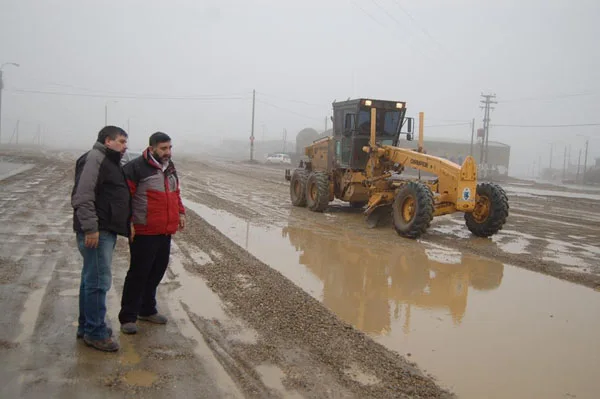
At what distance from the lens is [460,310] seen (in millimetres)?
5590

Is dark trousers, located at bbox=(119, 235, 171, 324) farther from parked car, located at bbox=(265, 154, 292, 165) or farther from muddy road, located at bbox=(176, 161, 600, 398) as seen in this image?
parked car, located at bbox=(265, 154, 292, 165)

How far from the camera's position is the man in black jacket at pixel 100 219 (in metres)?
3.97

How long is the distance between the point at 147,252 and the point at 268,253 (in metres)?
3.61

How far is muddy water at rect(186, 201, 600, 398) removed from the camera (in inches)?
158

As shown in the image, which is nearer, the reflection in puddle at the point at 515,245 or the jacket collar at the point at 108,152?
the jacket collar at the point at 108,152

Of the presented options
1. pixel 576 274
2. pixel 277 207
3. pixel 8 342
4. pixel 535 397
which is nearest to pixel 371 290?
pixel 535 397

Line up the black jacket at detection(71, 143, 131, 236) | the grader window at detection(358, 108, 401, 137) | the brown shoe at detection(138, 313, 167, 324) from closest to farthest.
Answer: the black jacket at detection(71, 143, 131, 236) < the brown shoe at detection(138, 313, 167, 324) < the grader window at detection(358, 108, 401, 137)

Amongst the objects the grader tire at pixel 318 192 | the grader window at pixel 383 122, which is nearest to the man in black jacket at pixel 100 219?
the grader window at pixel 383 122

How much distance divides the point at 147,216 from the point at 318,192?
339 inches


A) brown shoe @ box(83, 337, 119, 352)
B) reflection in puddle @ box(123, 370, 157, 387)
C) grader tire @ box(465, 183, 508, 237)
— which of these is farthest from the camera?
grader tire @ box(465, 183, 508, 237)

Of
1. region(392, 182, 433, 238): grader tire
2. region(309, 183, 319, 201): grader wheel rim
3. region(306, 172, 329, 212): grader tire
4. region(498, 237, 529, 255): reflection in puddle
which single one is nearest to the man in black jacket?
region(392, 182, 433, 238): grader tire

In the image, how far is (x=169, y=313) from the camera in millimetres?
5047

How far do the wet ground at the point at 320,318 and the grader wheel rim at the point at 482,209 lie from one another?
0.51 meters

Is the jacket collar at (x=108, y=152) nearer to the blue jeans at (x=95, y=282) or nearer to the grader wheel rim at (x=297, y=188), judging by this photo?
the blue jeans at (x=95, y=282)
